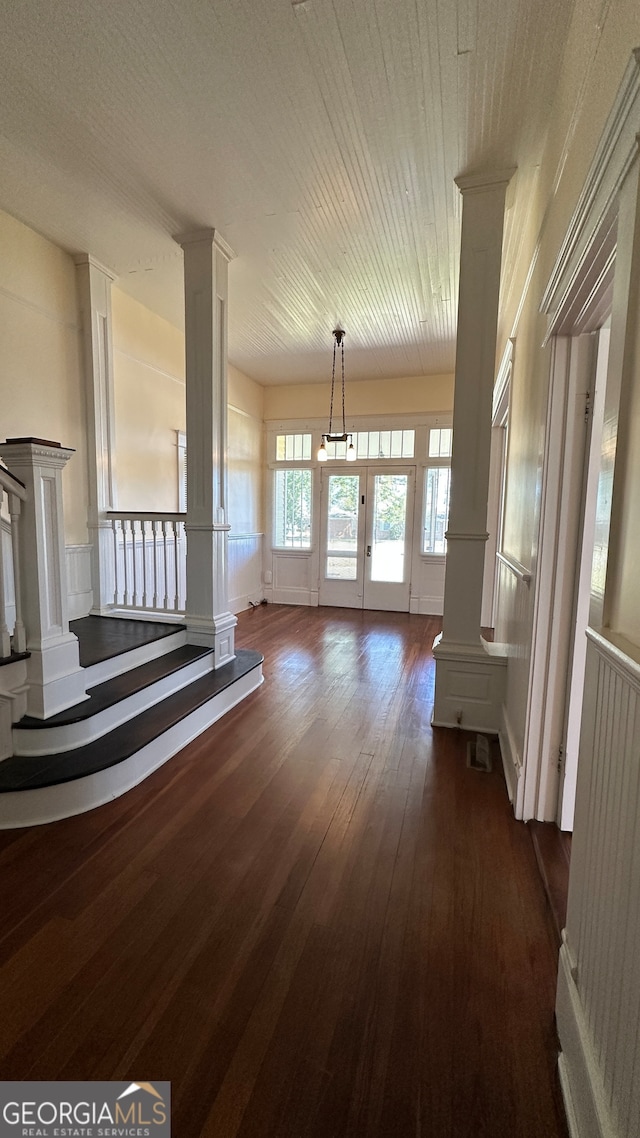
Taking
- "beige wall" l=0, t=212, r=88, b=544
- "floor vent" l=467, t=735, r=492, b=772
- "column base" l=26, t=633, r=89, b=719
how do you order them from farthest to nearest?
"beige wall" l=0, t=212, r=88, b=544, "floor vent" l=467, t=735, r=492, b=772, "column base" l=26, t=633, r=89, b=719

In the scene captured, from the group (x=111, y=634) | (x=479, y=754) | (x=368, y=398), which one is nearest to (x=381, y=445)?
(x=368, y=398)

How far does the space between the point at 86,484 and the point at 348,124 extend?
123 inches

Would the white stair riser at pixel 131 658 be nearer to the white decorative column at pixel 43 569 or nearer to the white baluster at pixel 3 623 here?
the white decorative column at pixel 43 569

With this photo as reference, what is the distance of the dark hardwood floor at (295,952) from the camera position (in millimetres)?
1135

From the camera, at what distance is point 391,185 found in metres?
2.90

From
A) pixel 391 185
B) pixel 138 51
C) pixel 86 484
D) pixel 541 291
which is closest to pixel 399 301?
pixel 391 185

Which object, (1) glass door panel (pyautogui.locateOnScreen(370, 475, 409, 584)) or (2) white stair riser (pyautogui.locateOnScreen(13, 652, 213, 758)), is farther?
(1) glass door panel (pyautogui.locateOnScreen(370, 475, 409, 584))

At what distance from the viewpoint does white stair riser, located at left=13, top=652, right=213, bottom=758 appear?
7.37 ft

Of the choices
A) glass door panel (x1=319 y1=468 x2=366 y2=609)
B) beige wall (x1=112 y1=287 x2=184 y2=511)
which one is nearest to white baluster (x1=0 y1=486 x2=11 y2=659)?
beige wall (x1=112 y1=287 x2=184 y2=511)

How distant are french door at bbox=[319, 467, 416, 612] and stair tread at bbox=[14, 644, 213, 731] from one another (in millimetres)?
3678

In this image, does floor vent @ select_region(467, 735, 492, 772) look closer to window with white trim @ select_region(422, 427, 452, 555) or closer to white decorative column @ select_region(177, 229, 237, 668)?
white decorative column @ select_region(177, 229, 237, 668)

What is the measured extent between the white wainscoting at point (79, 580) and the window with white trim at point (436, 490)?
170 inches

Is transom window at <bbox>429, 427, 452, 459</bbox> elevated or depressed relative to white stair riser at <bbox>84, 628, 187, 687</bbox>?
elevated

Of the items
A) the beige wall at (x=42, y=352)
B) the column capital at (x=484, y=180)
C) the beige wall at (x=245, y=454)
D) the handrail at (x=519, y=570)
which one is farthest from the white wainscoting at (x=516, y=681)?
the beige wall at (x=245, y=454)
